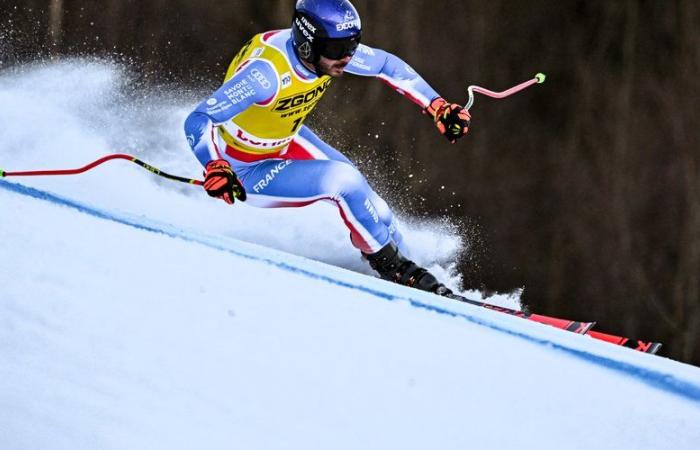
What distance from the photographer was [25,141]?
8.57ft

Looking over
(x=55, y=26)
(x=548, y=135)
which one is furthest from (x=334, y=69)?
(x=55, y=26)

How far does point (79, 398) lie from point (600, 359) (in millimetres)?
795

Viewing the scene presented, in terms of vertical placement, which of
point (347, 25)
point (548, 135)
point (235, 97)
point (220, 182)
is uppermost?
point (548, 135)

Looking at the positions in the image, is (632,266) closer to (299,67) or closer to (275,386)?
(299,67)

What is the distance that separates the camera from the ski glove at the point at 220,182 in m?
1.79

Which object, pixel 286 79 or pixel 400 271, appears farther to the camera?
pixel 400 271

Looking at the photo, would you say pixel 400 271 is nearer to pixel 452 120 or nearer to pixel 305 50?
pixel 452 120

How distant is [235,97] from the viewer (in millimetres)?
1861

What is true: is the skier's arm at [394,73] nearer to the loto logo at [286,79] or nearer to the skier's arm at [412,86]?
the skier's arm at [412,86]

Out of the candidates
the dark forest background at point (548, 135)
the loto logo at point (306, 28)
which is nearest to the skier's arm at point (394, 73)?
the loto logo at point (306, 28)

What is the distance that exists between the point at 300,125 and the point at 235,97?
30cm

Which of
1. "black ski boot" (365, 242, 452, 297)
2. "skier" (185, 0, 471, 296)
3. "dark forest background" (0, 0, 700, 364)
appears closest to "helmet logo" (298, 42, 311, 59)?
"skier" (185, 0, 471, 296)

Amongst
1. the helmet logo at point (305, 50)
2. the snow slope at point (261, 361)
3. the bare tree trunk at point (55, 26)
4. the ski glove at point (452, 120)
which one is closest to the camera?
the snow slope at point (261, 361)

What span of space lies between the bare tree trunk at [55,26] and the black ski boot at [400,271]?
133 centimetres
